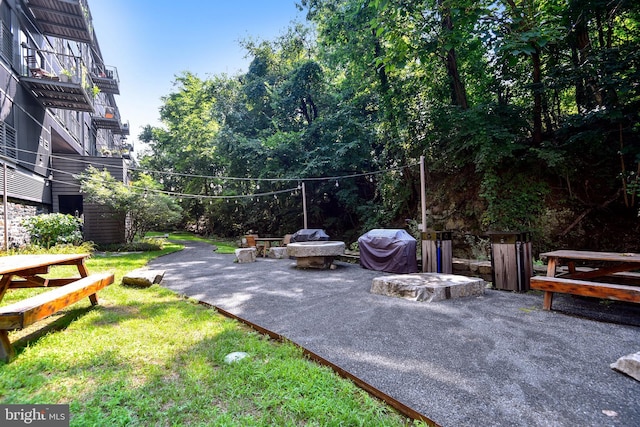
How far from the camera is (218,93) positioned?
21.3 meters

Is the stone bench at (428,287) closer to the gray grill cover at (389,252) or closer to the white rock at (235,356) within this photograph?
the gray grill cover at (389,252)

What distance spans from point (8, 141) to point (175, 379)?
1050cm

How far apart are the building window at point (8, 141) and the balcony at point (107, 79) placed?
12345 millimetres

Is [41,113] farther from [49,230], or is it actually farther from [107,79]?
[107,79]

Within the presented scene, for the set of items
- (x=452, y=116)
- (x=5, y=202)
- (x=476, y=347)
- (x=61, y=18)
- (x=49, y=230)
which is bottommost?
(x=476, y=347)

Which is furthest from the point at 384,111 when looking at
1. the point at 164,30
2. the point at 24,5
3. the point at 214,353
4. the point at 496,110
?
the point at 24,5

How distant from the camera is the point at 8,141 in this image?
27.2 ft

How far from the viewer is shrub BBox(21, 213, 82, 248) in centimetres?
884

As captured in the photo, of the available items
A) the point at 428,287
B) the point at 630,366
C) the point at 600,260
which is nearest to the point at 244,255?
the point at 428,287

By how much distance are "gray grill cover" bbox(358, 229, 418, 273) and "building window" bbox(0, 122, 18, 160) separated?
392 inches

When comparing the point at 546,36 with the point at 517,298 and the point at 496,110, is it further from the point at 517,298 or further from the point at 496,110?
the point at 517,298

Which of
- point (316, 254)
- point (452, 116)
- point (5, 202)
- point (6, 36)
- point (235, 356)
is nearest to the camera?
point (235, 356)

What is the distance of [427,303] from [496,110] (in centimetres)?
748

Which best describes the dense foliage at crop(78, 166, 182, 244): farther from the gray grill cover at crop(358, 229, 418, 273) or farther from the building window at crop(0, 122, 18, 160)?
the gray grill cover at crop(358, 229, 418, 273)
